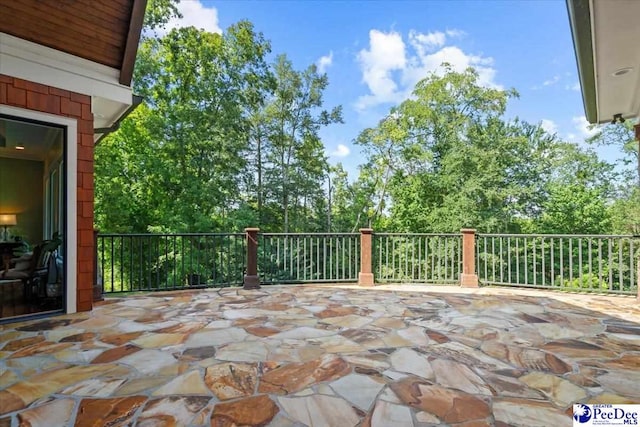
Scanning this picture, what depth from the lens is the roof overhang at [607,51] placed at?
1.97 meters

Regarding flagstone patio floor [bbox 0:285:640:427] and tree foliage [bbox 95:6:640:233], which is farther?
tree foliage [bbox 95:6:640:233]

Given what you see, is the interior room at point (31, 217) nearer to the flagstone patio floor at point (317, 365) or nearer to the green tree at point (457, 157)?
the flagstone patio floor at point (317, 365)

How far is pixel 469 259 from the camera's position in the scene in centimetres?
571

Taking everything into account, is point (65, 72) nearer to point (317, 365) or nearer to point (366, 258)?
point (317, 365)

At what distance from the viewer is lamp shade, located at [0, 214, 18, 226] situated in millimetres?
5938

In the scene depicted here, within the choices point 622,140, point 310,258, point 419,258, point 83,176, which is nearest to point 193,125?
point 310,258

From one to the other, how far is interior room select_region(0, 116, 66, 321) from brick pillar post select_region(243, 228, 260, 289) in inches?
95.3

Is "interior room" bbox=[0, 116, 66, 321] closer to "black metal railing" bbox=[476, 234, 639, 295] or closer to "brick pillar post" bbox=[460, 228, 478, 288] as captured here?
"brick pillar post" bbox=[460, 228, 478, 288]

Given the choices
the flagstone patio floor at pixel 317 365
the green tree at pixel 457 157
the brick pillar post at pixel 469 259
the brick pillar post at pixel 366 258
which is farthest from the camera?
the green tree at pixel 457 157

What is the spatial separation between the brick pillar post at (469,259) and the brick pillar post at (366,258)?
1.52 m

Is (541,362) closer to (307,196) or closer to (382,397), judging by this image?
(382,397)

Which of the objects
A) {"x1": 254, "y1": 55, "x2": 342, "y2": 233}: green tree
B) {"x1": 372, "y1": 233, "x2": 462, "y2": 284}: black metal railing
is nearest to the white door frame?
{"x1": 372, "y1": 233, "x2": 462, "y2": 284}: black metal railing

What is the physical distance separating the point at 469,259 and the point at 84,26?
606cm

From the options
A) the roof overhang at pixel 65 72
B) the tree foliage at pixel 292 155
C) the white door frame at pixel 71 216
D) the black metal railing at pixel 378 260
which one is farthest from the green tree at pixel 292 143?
the white door frame at pixel 71 216
